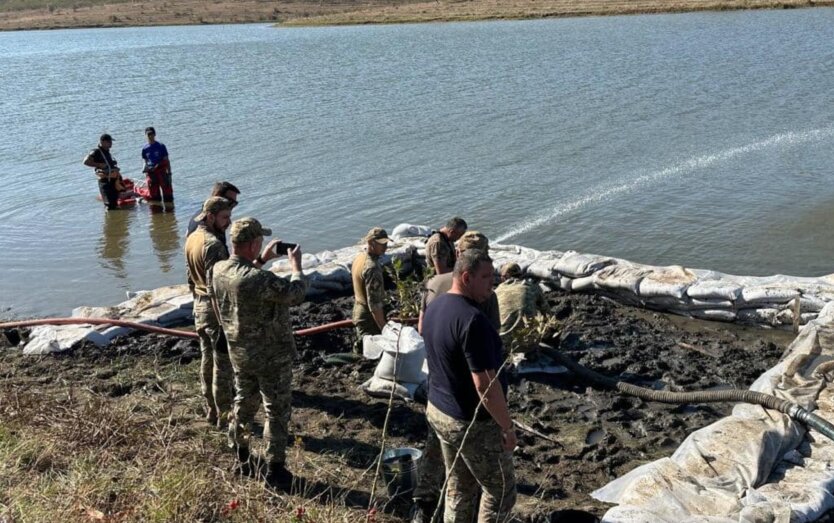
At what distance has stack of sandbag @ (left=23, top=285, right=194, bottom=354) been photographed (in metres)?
8.65

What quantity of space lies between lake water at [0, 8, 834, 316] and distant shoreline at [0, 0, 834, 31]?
12.8m

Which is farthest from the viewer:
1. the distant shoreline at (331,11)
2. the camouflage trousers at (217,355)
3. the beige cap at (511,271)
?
the distant shoreline at (331,11)

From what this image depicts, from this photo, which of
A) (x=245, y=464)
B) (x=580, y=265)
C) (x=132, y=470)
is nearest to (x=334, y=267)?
(x=580, y=265)

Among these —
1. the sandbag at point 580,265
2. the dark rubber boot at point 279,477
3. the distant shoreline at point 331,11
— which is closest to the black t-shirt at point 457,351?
the dark rubber boot at point 279,477

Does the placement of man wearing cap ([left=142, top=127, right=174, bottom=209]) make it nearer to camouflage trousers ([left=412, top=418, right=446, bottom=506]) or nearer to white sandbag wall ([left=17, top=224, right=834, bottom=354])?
white sandbag wall ([left=17, top=224, right=834, bottom=354])

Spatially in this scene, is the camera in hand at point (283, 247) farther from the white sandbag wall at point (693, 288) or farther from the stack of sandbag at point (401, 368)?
the white sandbag wall at point (693, 288)

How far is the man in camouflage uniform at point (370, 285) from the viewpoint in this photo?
748 cm

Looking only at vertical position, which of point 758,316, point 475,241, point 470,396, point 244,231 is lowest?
point 758,316

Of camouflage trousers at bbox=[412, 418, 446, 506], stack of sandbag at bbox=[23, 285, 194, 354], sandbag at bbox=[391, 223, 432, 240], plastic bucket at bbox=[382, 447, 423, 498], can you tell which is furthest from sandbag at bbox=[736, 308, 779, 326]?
stack of sandbag at bbox=[23, 285, 194, 354]

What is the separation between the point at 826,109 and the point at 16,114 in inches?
837

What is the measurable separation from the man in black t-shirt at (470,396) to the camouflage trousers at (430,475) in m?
0.38

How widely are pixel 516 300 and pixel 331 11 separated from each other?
197 feet

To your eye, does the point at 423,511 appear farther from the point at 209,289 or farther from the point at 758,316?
the point at 758,316

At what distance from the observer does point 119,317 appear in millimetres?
9422
